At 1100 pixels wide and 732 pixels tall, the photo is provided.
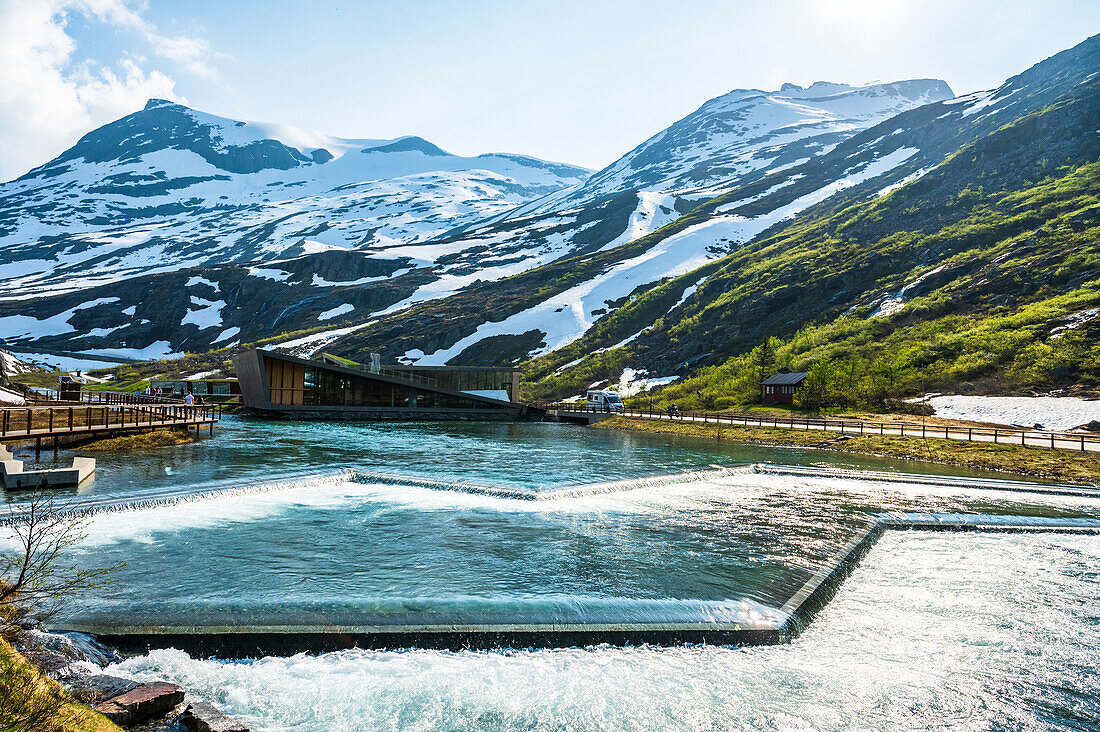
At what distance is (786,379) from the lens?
5634 cm

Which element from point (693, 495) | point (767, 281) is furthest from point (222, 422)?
point (767, 281)

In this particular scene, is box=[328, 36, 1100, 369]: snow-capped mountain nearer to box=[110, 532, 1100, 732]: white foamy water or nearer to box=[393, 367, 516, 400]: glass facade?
box=[393, 367, 516, 400]: glass facade

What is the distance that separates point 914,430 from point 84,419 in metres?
45.6

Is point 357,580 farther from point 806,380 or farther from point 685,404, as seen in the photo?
point 685,404

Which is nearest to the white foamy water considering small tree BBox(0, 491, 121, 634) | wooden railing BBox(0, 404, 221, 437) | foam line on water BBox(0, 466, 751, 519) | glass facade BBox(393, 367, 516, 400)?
small tree BBox(0, 491, 121, 634)

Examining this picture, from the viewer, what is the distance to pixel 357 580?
11.6 meters

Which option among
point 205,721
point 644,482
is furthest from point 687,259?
point 205,721

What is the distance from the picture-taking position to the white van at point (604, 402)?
60438mm

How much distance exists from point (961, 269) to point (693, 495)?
6709 centimetres

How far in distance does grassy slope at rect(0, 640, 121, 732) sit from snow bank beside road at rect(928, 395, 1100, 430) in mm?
45292

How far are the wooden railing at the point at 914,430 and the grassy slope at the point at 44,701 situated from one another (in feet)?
117

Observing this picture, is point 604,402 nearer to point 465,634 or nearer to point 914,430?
point 914,430

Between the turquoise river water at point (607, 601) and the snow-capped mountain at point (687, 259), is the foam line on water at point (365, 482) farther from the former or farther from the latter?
the snow-capped mountain at point (687, 259)

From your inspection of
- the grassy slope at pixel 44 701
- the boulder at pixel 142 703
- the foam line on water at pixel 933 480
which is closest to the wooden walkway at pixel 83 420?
the boulder at pixel 142 703
